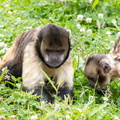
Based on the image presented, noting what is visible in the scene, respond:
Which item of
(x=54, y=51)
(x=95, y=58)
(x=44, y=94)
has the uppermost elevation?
(x=54, y=51)

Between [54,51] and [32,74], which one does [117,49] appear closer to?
[54,51]

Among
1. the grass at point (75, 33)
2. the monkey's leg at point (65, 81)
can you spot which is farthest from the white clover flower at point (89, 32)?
the monkey's leg at point (65, 81)

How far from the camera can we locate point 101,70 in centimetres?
952

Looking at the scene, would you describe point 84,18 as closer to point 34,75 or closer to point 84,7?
point 84,7

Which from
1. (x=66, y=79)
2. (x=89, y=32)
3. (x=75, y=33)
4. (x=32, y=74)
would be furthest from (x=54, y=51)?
(x=75, y=33)

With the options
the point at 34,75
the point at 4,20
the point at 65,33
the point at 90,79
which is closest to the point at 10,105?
the point at 34,75

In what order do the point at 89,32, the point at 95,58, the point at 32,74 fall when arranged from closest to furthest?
the point at 32,74 < the point at 95,58 < the point at 89,32

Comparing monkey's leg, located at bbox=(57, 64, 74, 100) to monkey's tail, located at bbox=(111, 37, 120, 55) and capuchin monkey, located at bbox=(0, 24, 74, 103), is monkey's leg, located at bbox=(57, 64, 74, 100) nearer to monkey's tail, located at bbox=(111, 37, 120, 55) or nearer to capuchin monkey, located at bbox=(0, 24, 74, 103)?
capuchin monkey, located at bbox=(0, 24, 74, 103)

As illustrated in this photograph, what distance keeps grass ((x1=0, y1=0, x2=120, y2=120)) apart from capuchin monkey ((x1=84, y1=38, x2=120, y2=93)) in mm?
163

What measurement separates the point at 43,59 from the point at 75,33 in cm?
321

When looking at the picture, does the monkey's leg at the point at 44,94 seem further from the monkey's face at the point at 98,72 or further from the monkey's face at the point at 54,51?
the monkey's face at the point at 98,72

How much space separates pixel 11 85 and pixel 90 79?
1.51 metres

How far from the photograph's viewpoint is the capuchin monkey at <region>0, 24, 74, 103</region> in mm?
8266

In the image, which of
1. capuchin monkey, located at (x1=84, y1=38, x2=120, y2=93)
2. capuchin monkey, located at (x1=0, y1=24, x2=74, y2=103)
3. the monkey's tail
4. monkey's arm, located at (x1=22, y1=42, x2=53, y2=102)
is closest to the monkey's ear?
capuchin monkey, located at (x1=84, y1=38, x2=120, y2=93)
